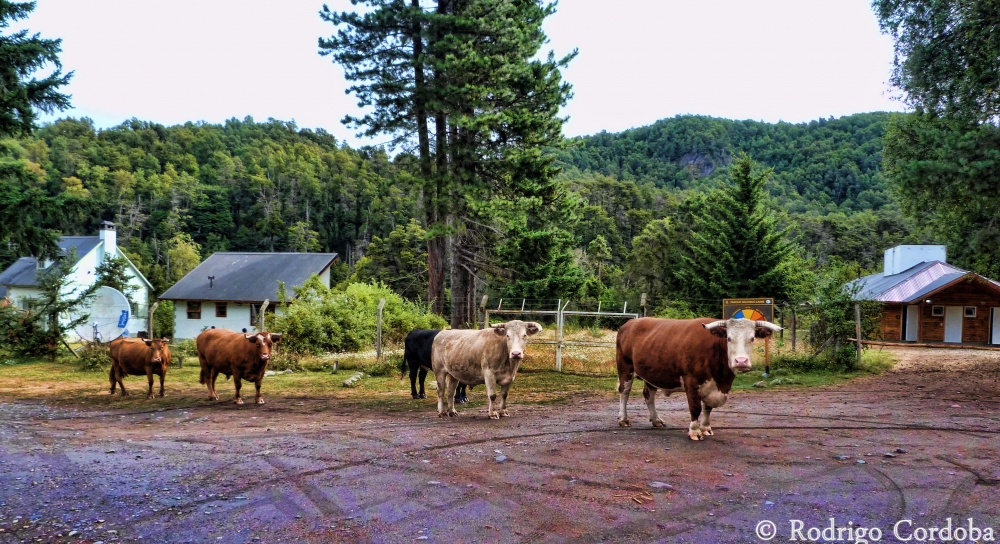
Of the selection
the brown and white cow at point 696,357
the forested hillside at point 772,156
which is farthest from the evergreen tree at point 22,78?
the forested hillside at point 772,156

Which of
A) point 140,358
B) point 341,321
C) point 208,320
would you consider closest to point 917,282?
point 341,321

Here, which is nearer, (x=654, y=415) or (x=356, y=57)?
(x=654, y=415)

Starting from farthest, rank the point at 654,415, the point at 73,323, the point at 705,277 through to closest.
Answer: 1. the point at 705,277
2. the point at 73,323
3. the point at 654,415

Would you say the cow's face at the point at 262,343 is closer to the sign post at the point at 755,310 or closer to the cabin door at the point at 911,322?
the sign post at the point at 755,310

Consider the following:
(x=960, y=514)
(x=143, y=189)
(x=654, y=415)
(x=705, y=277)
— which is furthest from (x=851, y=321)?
(x=143, y=189)

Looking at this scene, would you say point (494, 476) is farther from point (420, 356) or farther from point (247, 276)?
point (247, 276)

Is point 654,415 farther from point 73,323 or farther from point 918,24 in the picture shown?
point 73,323

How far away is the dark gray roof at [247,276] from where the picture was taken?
1618 inches

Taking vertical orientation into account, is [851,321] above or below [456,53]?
below

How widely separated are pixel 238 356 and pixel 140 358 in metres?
3.00

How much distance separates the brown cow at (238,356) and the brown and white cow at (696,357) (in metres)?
7.34

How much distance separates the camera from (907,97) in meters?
16.9

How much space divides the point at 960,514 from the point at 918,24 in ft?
50.4

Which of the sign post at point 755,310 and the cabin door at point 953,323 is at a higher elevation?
the sign post at point 755,310
